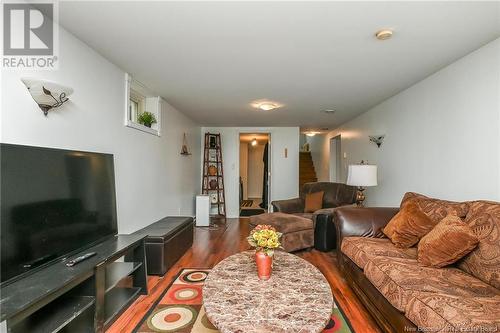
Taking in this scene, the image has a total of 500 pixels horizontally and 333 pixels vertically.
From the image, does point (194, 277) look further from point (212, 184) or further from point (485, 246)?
point (212, 184)

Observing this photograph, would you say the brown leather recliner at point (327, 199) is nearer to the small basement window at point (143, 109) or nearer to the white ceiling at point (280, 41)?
the white ceiling at point (280, 41)

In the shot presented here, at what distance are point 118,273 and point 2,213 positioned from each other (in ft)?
3.62

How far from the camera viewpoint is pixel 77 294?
1.72 meters

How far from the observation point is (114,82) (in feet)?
8.72

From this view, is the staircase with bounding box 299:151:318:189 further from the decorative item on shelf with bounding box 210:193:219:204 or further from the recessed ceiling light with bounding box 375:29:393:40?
the recessed ceiling light with bounding box 375:29:393:40

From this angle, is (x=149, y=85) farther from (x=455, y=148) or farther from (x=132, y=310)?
(x=455, y=148)

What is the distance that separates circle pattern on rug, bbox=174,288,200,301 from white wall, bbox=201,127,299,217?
Answer: 3.91 m

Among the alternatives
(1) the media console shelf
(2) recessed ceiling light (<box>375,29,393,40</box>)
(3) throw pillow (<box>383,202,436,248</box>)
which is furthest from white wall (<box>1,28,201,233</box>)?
(3) throw pillow (<box>383,202,436,248</box>)

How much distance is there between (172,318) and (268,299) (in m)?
0.95

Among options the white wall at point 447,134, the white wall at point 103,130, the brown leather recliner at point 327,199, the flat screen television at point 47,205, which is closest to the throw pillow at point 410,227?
the white wall at point 447,134

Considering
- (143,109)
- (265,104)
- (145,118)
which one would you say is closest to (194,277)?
(145,118)

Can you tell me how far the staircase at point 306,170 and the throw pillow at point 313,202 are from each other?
3767 mm

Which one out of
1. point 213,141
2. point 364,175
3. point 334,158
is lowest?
point 364,175

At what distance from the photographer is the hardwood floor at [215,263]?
6.30 ft
